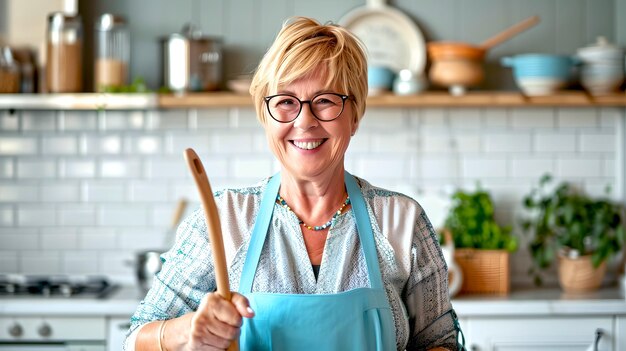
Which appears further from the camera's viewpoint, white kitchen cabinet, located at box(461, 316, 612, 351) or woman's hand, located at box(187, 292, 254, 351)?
white kitchen cabinet, located at box(461, 316, 612, 351)

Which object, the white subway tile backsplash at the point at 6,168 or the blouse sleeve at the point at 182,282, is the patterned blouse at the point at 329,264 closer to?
the blouse sleeve at the point at 182,282

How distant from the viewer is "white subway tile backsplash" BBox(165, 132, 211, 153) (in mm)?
4496

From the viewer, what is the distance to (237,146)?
4.49 meters

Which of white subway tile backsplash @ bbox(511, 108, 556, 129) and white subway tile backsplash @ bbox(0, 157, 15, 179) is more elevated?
white subway tile backsplash @ bbox(511, 108, 556, 129)

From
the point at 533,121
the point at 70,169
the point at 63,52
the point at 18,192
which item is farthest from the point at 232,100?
the point at 533,121

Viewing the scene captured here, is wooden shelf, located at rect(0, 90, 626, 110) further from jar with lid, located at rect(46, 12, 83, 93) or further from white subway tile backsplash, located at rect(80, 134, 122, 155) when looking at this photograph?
white subway tile backsplash, located at rect(80, 134, 122, 155)

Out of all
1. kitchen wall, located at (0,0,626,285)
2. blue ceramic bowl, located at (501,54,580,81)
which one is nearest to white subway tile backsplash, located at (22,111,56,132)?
kitchen wall, located at (0,0,626,285)

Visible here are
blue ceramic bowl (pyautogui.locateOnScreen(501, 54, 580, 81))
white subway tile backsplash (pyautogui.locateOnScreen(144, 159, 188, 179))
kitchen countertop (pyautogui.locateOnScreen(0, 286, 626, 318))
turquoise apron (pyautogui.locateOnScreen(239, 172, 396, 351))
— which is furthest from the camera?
white subway tile backsplash (pyautogui.locateOnScreen(144, 159, 188, 179))

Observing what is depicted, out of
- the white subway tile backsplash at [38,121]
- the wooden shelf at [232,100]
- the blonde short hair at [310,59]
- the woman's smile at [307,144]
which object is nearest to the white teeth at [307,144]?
the woman's smile at [307,144]

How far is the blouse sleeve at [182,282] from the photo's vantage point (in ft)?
5.96

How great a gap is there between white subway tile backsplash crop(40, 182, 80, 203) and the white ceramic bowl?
229cm

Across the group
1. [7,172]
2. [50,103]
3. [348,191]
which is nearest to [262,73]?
[348,191]

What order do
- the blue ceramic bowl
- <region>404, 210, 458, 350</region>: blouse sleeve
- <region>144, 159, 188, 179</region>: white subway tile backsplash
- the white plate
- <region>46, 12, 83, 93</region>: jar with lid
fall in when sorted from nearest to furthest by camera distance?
<region>404, 210, 458, 350</region>: blouse sleeve
the blue ceramic bowl
<region>46, 12, 83, 93</region>: jar with lid
the white plate
<region>144, 159, 188, 179</region>: white subway tile backsplash

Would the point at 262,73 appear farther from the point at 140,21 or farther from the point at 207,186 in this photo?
the point at 140,21
